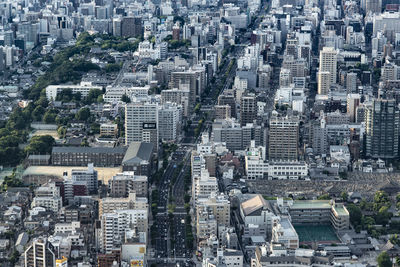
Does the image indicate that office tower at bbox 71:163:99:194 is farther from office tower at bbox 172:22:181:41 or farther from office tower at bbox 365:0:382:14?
office tower at bbox 365:0:382:14

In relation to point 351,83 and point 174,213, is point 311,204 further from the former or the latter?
point 351,83

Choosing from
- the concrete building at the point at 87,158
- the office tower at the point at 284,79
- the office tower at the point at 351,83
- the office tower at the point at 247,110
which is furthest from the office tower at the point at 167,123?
the office tower at the point at 351,83

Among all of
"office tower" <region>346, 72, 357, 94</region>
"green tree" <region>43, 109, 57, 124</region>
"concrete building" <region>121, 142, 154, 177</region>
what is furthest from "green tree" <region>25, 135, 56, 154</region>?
"office tower" <region>346, 72, 357, 94</region>

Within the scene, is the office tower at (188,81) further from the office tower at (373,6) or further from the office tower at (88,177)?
the office tower at (373,6)

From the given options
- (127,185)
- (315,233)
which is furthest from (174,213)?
(315,233)

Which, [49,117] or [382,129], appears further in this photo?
[49,117]

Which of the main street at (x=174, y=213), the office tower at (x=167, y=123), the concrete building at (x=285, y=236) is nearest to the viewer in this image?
the concrete building at (x=285, y=236)
